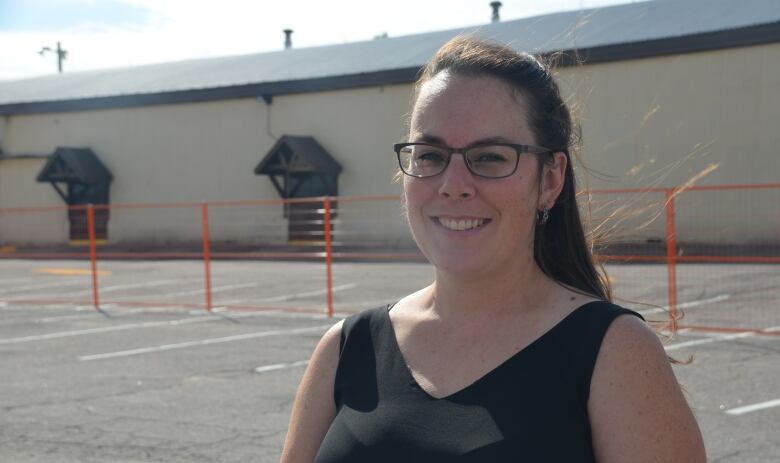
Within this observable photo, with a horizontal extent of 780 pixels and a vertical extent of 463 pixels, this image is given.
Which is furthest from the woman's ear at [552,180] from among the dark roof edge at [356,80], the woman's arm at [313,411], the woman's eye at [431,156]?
the dark roof edge at [356,80]

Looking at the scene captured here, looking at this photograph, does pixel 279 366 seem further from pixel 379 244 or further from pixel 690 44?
pixel 690 44

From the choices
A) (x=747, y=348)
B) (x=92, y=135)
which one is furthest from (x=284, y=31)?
(x=747, y=348)

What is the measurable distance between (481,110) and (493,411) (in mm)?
645

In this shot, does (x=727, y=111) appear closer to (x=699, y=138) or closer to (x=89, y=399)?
(x=699, y=138)

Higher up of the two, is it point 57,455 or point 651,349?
point 651,349

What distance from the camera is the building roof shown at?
20578mm

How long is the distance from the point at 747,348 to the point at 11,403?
646cm

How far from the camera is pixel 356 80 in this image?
82.9 feet

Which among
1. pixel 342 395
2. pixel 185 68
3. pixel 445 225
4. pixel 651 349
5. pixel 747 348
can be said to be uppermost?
pixel 185 68

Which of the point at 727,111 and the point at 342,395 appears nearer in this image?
the point at 342,395

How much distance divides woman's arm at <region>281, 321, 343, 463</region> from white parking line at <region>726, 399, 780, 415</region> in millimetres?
5133

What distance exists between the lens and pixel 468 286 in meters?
2.25

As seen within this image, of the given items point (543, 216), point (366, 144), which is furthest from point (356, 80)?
point (543, 216)

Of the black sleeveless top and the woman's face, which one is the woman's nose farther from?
the black sleeveless top
